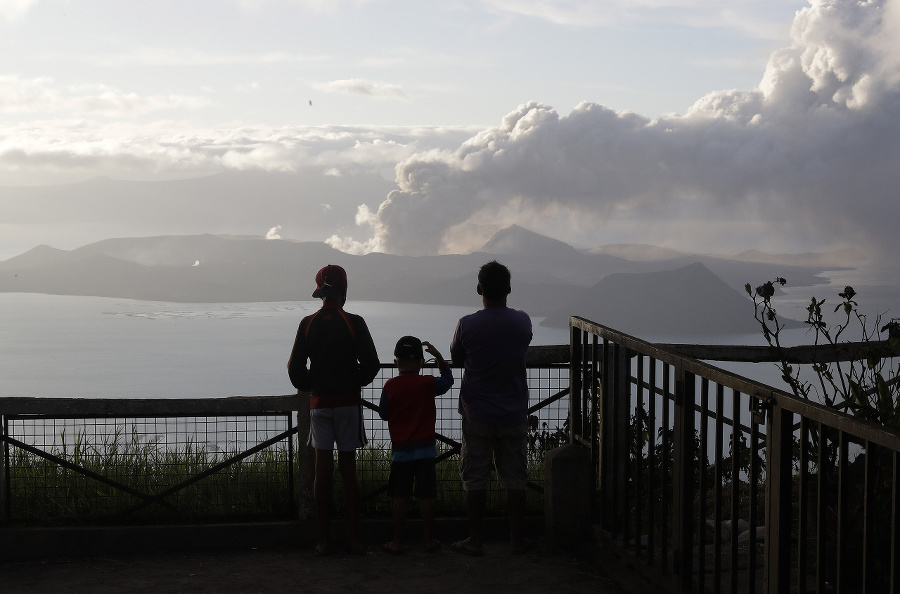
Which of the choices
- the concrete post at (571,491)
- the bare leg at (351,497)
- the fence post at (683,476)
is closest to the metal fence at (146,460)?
the bare leg at (351,497)

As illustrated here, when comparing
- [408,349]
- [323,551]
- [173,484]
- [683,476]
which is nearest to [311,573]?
[323,551]

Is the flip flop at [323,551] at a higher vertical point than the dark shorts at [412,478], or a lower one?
lower

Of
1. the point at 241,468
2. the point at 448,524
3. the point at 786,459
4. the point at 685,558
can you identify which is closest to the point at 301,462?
the point at 241,468

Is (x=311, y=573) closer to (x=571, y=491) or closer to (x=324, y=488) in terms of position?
(x=324, y=488)

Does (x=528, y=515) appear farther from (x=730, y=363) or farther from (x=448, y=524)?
(x=730, y=363)

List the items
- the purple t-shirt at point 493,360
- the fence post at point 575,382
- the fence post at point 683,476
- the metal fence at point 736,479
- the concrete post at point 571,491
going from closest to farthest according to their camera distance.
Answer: the metal fence at point 736,479 → the fence post at point 683,476 → the purple t-shirt at point 493,360 → the concrete post at point 571,491 → the fence post at point 575,382

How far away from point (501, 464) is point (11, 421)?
355cm

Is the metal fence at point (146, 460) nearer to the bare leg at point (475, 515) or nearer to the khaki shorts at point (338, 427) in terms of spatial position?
the khaki shorts at point (338, 427)

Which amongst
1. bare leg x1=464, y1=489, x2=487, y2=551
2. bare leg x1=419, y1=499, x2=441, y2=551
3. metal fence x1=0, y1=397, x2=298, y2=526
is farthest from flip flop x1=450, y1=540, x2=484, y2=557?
metal fence x1=0, y1=397, x2=298, y2=526

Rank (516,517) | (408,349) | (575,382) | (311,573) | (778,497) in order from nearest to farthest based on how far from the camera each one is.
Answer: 1. (778,497)
2. (311,573)
3. (408,349)
4. (516,517)
5. (575,382)

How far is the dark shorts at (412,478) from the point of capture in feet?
20.7

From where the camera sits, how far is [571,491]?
6.29m

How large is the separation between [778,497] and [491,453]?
2.67 m

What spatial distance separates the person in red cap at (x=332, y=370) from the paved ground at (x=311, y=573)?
1.74 feet
